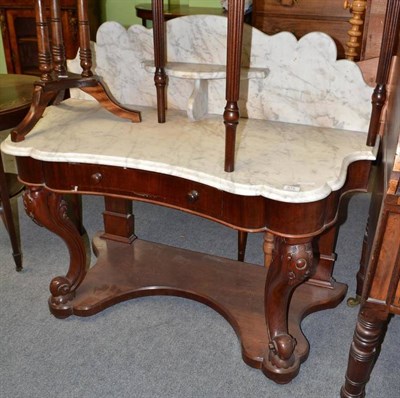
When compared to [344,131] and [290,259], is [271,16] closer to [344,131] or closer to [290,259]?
[344,131]

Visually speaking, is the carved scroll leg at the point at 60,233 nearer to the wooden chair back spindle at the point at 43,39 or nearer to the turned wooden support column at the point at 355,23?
the wooden chair back spindle at the point at 43,39

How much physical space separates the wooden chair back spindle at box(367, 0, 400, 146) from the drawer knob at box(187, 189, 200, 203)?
1.90 feet

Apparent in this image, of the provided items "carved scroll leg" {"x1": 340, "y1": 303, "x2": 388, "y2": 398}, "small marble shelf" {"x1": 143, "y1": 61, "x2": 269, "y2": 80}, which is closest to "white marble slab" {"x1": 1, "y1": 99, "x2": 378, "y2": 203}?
"small marble shelf" {"x1": 143, "y1": 61, "x2": 269, "y2": 80}

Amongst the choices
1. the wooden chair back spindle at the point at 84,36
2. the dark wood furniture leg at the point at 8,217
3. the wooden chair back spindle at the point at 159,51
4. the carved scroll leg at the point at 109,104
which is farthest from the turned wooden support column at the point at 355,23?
the dark wood furniture leg at the point at 8,217

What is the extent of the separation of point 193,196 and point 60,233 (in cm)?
58

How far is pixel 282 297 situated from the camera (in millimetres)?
1451

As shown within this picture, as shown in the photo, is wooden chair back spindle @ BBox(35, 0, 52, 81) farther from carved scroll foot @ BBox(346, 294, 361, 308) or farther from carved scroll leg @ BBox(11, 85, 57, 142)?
carved scroll foot @ BBox(346, 294, 361, 308)

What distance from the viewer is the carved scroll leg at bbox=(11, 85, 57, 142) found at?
1494mm

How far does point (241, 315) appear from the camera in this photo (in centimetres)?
174

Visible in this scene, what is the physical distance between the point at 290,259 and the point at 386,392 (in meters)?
0.60

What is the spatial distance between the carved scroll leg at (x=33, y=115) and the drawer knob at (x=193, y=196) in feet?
1.90

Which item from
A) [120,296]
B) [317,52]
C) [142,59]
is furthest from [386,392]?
[142,59]

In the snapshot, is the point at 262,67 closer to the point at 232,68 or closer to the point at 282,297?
the point at 232,68

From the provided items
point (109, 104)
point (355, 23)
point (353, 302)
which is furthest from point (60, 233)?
point (355, 23)
